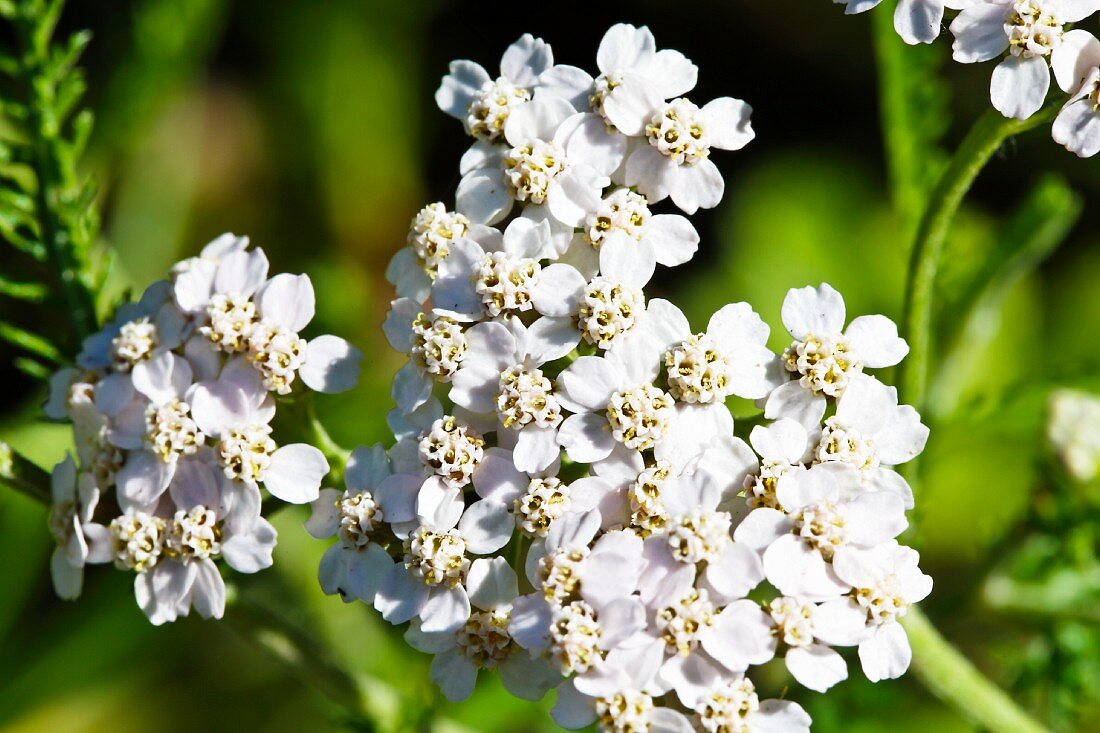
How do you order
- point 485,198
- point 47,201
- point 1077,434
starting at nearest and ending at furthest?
point 485,198, point 47,201, point 1077,434

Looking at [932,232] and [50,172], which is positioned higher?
[932,232]

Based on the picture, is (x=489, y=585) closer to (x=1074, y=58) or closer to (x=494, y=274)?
(x=494, y=274)

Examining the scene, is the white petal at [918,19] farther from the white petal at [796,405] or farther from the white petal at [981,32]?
the white petal at [796,405]

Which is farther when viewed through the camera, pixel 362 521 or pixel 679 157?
pixel 679 157

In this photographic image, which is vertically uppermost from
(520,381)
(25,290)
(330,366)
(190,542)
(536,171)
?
(536,171)

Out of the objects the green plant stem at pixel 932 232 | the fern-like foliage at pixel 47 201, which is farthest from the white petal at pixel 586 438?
the fern-like foliage at pixel 47 201

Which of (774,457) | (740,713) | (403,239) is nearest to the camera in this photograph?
(740,713)

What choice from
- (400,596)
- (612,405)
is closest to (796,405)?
Result: (612,405)
